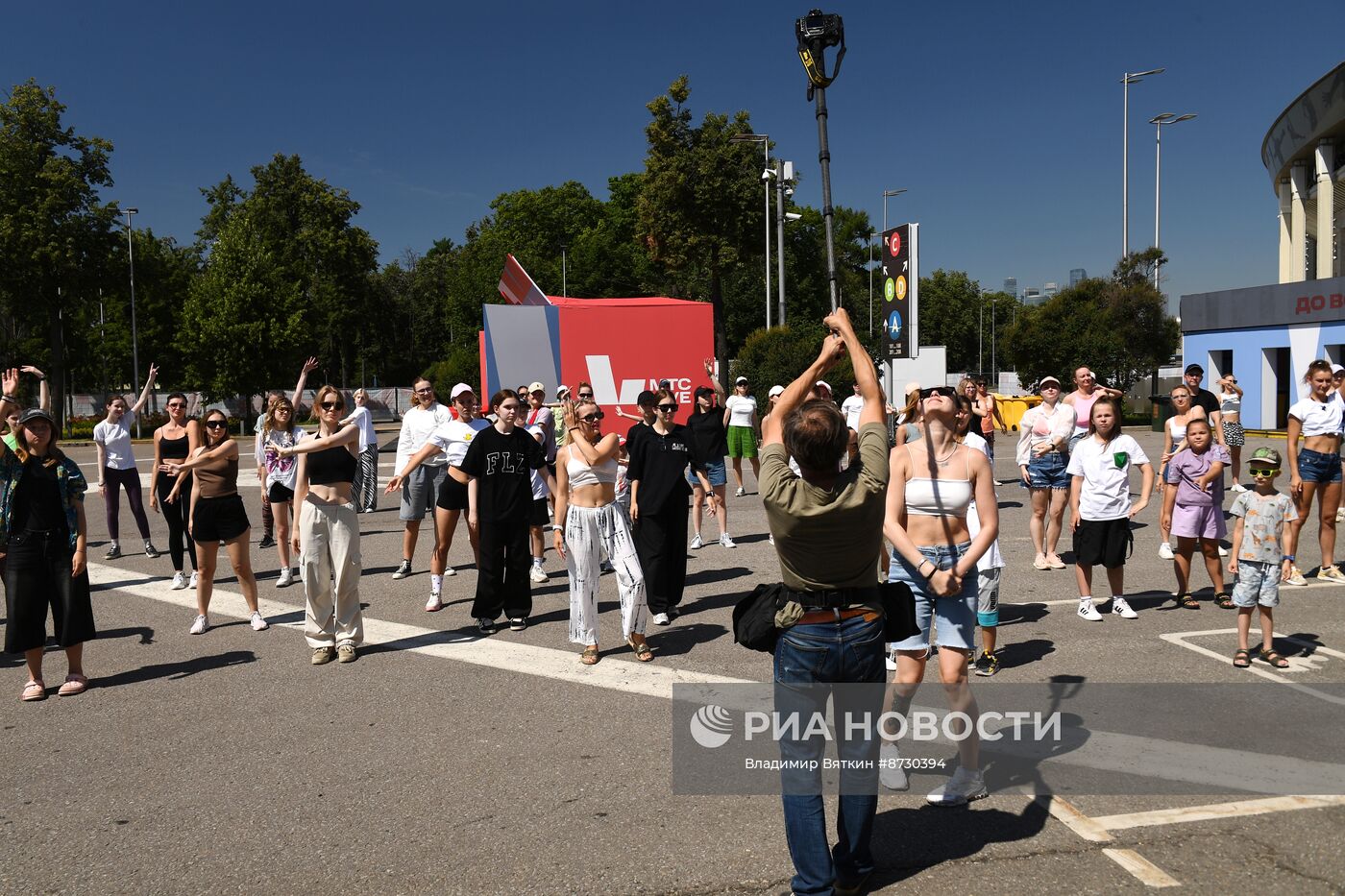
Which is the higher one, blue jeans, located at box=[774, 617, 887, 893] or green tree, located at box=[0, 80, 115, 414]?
green tree, located at box=[0, 80, 115, 414]

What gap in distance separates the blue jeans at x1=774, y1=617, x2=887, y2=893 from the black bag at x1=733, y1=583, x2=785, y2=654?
50 mm

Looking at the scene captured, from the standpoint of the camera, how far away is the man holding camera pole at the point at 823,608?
126 inches

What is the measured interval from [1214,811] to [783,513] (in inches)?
93.0

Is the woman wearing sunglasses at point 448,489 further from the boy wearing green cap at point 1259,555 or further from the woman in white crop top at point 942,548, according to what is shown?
the boy wearing green cap at point 1259,555

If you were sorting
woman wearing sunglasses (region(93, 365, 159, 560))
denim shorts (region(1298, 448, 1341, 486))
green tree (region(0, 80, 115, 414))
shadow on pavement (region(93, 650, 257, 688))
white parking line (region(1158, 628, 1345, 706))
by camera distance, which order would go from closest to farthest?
white parking line (region(1158, 628, 1345, 706))
shadow on pavement (region(93, 650, 257, 688))
denim shorts (region(1298, 448, 1341, 486))
woman wearing sunglasses (region(93, 365, 159, 560))
green tree (region(0, 80, 115, 414))

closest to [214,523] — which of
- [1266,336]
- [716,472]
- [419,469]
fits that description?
[419,469]

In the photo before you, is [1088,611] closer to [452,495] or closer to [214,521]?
[452,495]

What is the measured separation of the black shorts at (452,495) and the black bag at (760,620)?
210 inches

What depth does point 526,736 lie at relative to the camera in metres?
5.04

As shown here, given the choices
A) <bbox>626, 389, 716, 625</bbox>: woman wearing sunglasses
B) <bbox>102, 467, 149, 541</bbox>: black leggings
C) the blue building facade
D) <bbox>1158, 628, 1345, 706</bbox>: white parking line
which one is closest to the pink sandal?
<bbox>626, 389, 716, 625</bbox>: woman wearing sunglasses

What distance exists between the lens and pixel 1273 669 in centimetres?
591

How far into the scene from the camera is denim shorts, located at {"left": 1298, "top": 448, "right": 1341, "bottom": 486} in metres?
8.71

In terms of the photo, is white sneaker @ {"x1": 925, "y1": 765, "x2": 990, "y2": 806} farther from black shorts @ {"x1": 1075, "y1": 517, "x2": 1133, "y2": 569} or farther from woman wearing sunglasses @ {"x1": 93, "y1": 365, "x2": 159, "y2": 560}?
woman wearing sunglasses @ {"x1": 93, "y1": 365, "x2": 159, "y2": 560}

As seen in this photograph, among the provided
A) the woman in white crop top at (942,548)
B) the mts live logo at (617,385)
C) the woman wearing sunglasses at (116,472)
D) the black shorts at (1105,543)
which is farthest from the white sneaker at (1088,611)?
the mts live logo at (617,385)
